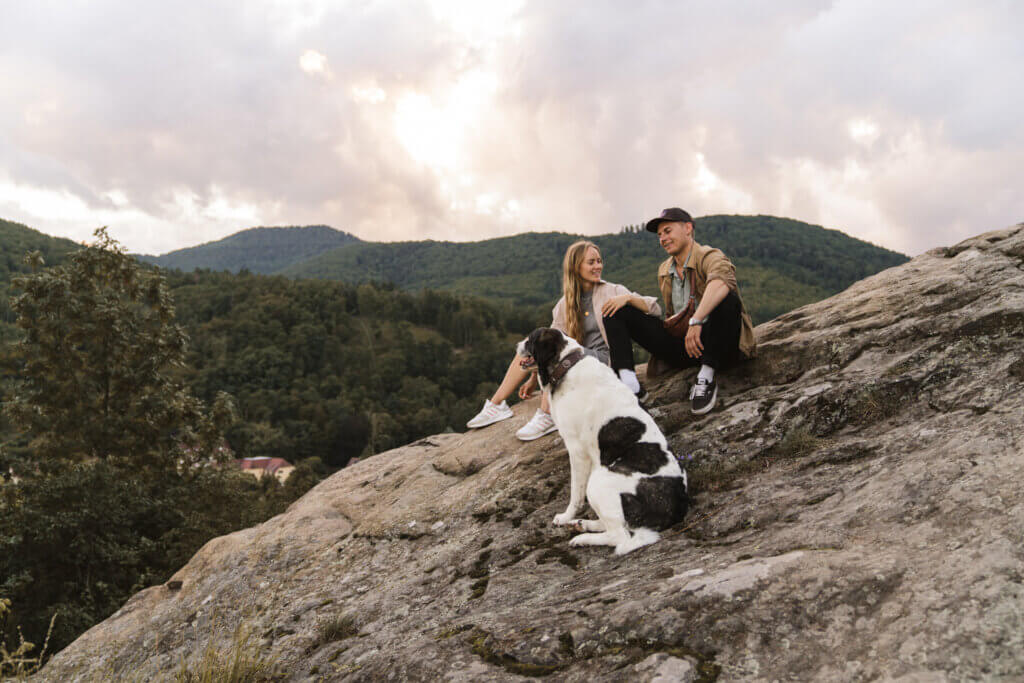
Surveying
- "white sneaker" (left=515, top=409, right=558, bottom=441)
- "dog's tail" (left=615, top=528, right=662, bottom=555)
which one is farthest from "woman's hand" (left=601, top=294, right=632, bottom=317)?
"dog's tail" (left=615, top=528, right=662, bottom=555)

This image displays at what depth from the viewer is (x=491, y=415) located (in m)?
8.48

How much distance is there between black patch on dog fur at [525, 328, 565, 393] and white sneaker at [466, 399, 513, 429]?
345 cm

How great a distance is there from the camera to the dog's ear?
5.00 m

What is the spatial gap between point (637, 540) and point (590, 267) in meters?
3.32

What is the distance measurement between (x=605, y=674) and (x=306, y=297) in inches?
5602

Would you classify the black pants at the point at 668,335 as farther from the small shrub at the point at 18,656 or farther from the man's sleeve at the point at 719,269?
the small shrub at the point at 18,656

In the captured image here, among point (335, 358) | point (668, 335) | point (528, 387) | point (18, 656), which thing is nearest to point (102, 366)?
point (18, 656)

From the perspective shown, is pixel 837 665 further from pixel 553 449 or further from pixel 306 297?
pixel 306 297

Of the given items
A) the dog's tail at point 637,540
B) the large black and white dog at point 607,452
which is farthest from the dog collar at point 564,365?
the dog's tail at point 637,540

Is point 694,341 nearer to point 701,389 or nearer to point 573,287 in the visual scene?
point 701,389

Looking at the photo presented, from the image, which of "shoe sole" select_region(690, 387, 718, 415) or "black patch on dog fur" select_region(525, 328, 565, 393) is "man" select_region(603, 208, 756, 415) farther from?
"black patch on dog fur" select_region(525, 328, 565, 393)

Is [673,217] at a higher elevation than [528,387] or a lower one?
higher

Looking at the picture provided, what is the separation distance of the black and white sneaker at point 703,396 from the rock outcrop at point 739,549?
0.44ft

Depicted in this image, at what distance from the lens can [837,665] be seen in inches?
93.9
